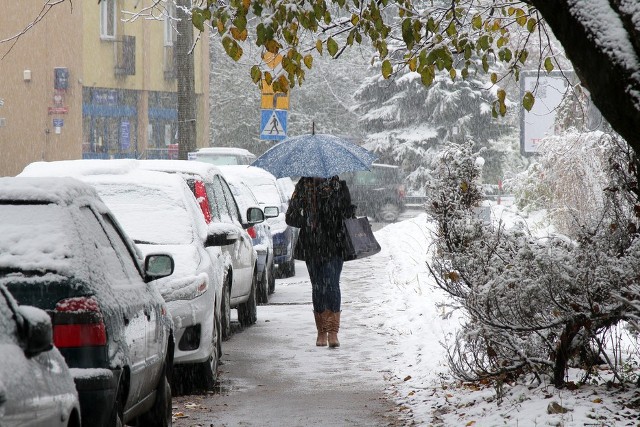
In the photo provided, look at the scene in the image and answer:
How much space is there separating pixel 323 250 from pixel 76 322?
682 cm

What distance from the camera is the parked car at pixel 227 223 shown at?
1182 centimetres

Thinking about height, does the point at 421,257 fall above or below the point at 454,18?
below

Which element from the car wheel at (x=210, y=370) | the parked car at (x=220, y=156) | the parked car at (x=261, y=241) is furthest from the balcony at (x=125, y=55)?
the car wheel at (x=210, y=370)

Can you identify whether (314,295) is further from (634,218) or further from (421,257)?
(421,257)

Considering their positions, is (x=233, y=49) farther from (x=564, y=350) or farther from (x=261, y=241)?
(x=261, y=241)

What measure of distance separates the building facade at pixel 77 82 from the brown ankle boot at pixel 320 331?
2983 centimetres

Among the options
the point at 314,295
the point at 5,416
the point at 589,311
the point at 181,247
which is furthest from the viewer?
the point at 314,295

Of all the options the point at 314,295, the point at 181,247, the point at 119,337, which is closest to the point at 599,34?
the point at 119,337

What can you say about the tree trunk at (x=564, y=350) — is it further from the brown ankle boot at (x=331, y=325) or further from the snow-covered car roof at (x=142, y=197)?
the brown ankle boot at (x=331, y=325)

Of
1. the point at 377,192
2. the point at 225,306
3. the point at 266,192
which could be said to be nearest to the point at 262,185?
the point at 266,192

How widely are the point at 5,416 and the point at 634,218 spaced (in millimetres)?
5251

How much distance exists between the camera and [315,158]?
12.5 m

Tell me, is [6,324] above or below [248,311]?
above

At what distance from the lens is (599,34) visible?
5.06m
